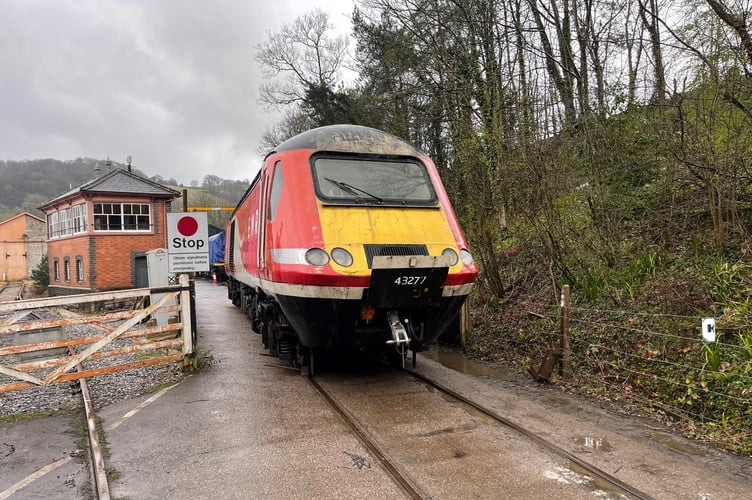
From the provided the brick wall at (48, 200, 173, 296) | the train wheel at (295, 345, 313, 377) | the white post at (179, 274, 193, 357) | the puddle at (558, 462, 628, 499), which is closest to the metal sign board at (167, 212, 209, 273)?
the white post at (179, 274, 193, 357)

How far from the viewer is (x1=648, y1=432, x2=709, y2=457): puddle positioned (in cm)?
434

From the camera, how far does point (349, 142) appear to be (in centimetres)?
682

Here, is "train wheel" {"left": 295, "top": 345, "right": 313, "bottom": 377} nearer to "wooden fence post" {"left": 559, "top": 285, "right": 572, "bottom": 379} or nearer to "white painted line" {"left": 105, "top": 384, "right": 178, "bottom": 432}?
"white painted line" {"left": 105, "top": 384, "right": 178, "bottom": 432}

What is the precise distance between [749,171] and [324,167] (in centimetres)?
545

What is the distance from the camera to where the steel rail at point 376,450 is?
3.71 metres

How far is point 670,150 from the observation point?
727 cm

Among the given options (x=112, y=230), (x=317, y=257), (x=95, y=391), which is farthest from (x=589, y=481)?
(x=112, y=230)

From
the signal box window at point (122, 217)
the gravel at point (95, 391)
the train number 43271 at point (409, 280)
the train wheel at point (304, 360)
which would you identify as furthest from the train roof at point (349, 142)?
the signal box window at point (122, 217)

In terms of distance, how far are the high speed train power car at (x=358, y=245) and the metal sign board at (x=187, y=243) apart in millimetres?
1837

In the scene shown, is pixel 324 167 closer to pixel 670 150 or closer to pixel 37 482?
pixel 37 482

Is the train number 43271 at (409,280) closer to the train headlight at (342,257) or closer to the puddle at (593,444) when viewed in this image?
the train headlight at (342,257)

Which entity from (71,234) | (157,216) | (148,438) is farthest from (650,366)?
(71,234)

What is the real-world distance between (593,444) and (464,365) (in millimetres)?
3408

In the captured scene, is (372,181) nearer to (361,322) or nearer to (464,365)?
(361,322)
